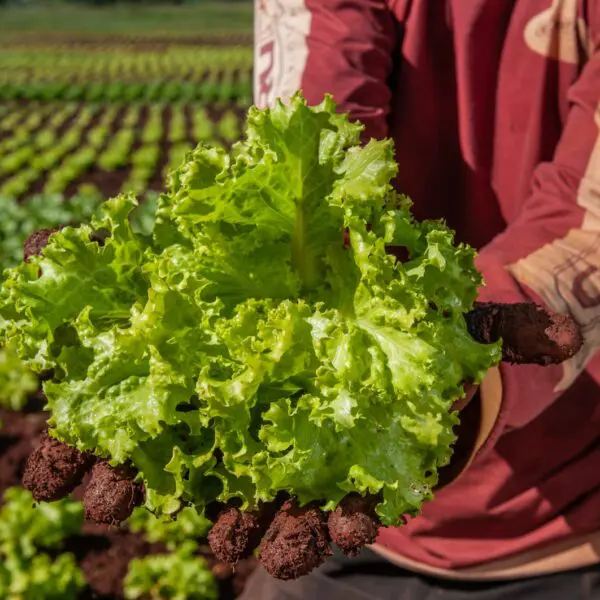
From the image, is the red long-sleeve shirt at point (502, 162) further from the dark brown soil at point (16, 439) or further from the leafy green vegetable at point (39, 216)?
the leafy green vegetable at point (39, 216)

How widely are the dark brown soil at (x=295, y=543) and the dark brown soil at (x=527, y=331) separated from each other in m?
0.61

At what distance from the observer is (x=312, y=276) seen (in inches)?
81.0

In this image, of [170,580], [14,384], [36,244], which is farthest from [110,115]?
[36,244]

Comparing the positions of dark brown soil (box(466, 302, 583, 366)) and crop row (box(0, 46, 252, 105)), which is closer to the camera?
dark brown soil (box(466, 302, 583, 366))

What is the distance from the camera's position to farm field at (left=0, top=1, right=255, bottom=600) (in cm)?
531

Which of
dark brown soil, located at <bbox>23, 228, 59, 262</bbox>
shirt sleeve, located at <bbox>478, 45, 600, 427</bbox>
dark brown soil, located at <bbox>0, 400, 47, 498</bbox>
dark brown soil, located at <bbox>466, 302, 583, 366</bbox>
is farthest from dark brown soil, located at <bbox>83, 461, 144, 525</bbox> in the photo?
dark brown soil, located at <bbox>0, 400, 47, 498</bbox>

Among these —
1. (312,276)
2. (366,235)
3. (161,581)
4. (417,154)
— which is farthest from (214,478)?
(161,581)

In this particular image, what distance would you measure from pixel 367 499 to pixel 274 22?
5.83ft

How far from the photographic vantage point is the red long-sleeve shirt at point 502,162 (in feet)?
7.18

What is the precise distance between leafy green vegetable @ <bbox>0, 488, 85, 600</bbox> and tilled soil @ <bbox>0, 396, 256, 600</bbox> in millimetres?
115

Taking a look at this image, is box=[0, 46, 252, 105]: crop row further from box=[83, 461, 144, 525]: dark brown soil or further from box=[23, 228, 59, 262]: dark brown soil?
box=[83, 461, 144, 525]: dark brown soil

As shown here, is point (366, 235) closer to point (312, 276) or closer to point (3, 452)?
point (312, 276)

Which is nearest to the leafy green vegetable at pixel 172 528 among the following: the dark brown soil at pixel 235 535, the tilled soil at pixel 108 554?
the tilled soil at pixel 108 554

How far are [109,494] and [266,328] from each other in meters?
0.54
